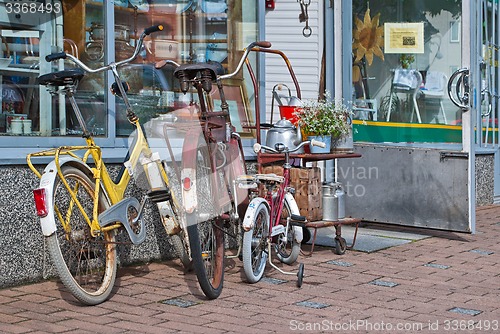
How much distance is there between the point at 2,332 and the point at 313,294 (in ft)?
6.22

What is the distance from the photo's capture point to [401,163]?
8.07 meters

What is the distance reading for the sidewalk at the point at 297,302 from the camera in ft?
15.3

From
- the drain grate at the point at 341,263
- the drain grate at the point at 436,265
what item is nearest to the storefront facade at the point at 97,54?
the drain grate at the point at 341,263

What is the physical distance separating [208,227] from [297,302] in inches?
26.9

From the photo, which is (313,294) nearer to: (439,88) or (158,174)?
(158,174)

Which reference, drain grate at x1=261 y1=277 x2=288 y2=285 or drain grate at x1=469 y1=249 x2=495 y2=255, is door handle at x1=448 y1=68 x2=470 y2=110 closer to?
drain grate at x1=469 y1=249 x2=495 y2=255

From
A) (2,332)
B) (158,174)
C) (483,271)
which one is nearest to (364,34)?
(483,271)

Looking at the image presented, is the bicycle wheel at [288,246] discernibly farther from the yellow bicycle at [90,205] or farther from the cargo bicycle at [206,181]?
the yellow bicycle at [90,205]

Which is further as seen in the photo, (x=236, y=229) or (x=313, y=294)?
(x=236, y=229)

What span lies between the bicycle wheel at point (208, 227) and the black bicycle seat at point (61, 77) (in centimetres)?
80

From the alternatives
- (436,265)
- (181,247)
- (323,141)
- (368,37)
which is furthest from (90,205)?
(368,37)

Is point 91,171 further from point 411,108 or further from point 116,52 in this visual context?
point 411,108

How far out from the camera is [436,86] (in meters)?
8.19

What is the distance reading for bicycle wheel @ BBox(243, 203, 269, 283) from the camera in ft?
18.3
